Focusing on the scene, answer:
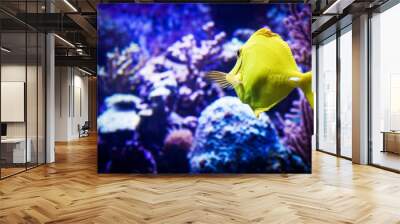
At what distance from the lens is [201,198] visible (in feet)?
15.9

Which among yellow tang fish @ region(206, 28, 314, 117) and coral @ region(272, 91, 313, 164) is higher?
yellow tang fish @ region(206, 28, 314, 117)

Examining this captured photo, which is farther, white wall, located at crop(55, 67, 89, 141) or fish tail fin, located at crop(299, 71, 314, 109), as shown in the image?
white wall, located at crop(55, 67, 89, 141)

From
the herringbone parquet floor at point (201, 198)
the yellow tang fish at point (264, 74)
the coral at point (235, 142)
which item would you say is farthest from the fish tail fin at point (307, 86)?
the herringbone parquet floor at point (201, 198)

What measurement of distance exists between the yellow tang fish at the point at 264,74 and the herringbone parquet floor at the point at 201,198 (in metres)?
1.38

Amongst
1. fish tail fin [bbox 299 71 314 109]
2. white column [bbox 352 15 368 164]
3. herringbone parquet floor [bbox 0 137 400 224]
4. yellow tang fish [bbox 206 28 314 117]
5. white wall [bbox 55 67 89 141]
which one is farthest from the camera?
white wall [bbox 55 67 89 141]

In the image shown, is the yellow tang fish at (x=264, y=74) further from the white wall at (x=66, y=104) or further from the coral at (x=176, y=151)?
the white wall at (x=66, y=104)

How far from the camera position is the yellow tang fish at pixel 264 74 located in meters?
6.40

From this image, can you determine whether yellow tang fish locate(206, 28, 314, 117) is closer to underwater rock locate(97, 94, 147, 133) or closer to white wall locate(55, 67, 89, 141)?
underwater rock locate(97, 94, 147, 133)

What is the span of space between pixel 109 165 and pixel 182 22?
282cm

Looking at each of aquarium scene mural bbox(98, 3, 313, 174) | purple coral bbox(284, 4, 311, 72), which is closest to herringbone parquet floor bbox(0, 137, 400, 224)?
aquarium scene mural bbox(98, 3, 313, 174)

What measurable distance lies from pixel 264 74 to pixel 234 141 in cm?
126

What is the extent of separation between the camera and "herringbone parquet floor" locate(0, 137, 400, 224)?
156 inches

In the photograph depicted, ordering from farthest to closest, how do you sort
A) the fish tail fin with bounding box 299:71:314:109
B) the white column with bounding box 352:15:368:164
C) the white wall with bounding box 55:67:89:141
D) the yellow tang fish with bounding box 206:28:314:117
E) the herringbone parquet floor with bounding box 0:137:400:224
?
1. the white wall with bounding box 55:67:89:141
2. the white column with bounding box 352:15:368:164
3. the fish tail fin with bounding box 299:71:314:109
4. the yellow tang fish with bounding box 206:28:314:117
5. the herringbone parquet floor with bounding box 0:137:400:224

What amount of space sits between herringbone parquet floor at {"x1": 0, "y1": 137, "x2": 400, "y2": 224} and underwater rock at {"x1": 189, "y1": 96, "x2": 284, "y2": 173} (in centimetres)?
22
